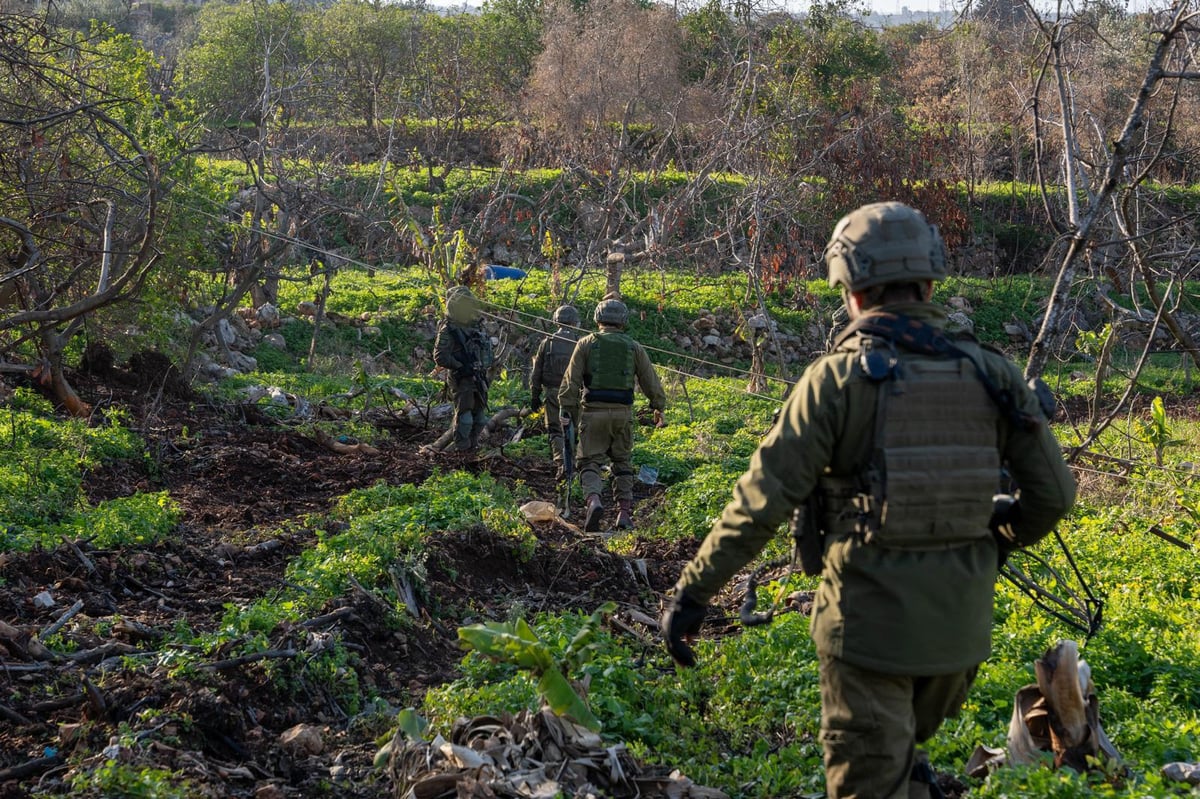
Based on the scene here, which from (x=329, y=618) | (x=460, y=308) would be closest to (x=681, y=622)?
(x=329, y=618)

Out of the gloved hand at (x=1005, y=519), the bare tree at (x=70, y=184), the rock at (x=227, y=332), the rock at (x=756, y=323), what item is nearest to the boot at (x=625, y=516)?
the bare tree at (x=70, y=184)

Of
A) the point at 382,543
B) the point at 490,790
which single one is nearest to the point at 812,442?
the point at 490,790

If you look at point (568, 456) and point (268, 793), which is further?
point (568, 456)

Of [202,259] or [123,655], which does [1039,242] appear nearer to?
[202,259]

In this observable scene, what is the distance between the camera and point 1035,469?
3.31m

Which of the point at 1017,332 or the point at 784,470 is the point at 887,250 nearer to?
the point at 784,470

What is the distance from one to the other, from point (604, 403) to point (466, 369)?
234 centimetres

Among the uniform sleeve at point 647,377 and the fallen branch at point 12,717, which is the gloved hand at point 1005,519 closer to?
the fallen branch at point 12,717

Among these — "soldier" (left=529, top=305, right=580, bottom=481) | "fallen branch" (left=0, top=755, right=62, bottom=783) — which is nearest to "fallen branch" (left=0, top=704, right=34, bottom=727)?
"fallen branch" (left=0, top=755, right=62, bottom=783)

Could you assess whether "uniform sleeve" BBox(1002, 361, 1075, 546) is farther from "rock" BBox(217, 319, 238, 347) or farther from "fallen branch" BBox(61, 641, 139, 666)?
"rock" BBox(217, 319, 238, 347)

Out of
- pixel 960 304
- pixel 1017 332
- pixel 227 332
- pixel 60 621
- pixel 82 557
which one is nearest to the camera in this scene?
pixel 60 621

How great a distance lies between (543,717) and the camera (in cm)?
427

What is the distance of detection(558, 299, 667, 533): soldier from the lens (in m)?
9.70

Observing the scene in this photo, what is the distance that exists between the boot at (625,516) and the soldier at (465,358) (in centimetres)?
253
